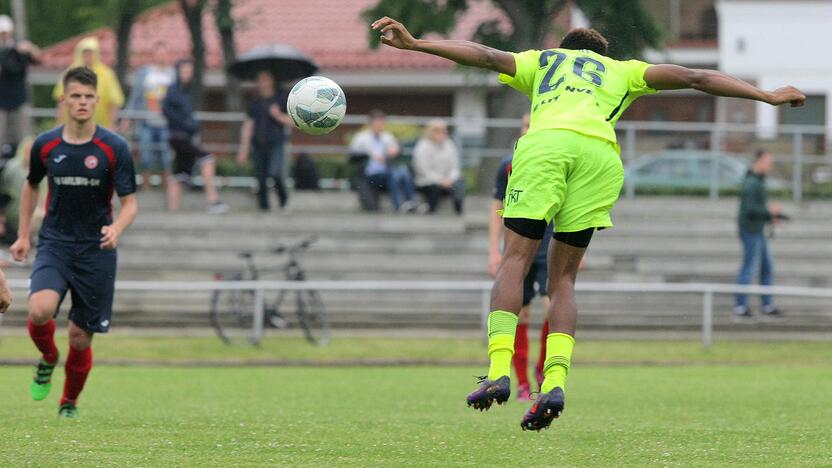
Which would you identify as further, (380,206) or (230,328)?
(380,206)

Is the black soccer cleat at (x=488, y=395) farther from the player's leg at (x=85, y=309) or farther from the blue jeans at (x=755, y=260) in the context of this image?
the blue jeans at (x=755, y=260)

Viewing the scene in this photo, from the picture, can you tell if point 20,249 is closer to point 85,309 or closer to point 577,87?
point 85,309

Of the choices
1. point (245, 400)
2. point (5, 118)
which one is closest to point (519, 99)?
point (5, 118)

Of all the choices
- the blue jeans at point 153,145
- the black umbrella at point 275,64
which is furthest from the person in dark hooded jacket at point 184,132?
the black umbrella at point 275,64

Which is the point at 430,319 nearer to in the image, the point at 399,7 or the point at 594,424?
the point at 399,7

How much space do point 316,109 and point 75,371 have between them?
9.48 feet

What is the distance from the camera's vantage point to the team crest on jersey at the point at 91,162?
10242 mm

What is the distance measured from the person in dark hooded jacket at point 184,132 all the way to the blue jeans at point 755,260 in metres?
8.03

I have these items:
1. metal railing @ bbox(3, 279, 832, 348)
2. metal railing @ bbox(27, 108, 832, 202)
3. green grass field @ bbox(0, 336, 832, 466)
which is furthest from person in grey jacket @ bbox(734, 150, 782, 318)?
metal railing @ bbox(27, 108, 832, 202)

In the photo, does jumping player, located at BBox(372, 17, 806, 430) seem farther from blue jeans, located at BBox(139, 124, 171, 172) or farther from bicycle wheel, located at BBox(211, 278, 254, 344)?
blue jeans, located at BBox(139, 124, 171, 172)

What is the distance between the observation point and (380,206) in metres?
23.9

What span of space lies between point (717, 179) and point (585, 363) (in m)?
8.15

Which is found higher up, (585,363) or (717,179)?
(717,179)

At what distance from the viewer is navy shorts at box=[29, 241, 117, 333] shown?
1016 centimetres
